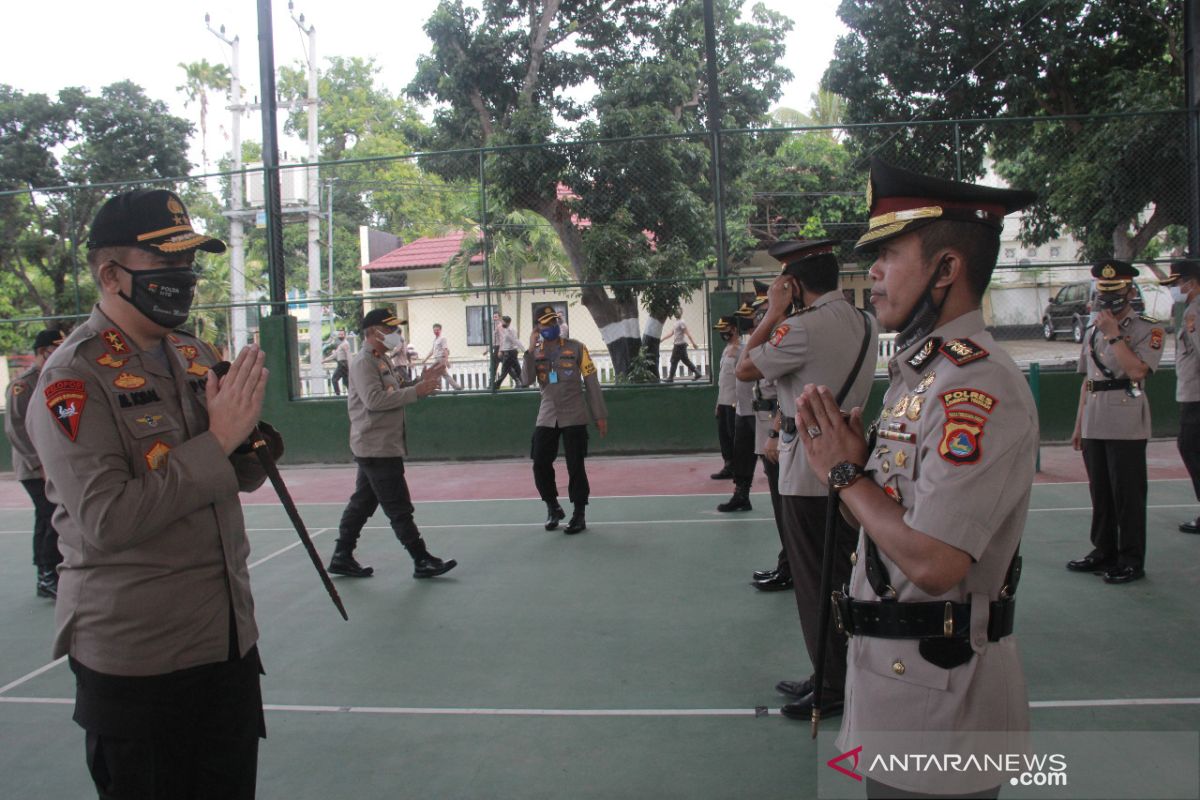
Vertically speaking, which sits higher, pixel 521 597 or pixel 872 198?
pixel 872 198

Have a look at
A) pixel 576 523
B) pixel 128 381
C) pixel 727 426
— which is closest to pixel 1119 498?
pixel 576 523

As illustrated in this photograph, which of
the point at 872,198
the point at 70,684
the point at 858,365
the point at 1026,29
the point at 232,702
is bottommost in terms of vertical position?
the point at 70,684

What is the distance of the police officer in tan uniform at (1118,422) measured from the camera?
231 inches

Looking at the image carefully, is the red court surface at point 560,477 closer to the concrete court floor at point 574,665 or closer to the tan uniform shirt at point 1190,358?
the concrete court floor at point 574,665

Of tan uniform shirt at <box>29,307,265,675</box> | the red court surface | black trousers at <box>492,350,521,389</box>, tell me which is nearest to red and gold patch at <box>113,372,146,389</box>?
tan uniform shirt at <box>29,307,265,675</box>

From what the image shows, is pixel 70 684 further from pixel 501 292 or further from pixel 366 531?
pixel 501 292

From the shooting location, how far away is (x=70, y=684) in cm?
481

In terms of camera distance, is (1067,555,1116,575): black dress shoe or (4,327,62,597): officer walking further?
(4,327,62,597): officer walking

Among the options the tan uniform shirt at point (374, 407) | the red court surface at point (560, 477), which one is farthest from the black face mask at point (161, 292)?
the red court surface at point (560, 477)

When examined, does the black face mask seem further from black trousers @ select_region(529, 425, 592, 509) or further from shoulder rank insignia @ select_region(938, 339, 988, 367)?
black trousers @ select_region(529, 425, 592, 509)

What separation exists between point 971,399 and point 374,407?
5.41 metres

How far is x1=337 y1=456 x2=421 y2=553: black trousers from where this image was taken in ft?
21.8

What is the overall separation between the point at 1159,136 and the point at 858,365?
10438mm

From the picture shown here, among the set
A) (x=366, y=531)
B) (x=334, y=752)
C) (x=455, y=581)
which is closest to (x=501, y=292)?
(x=366, y=531)
